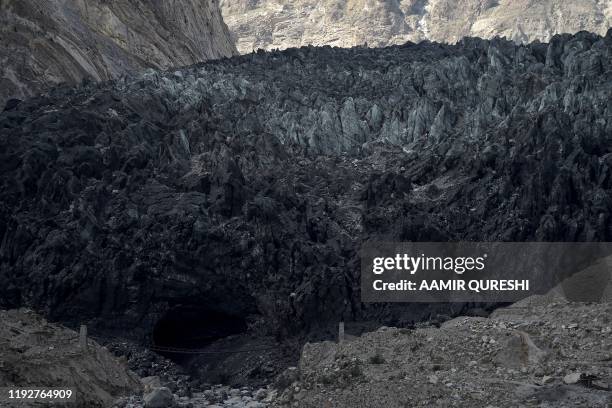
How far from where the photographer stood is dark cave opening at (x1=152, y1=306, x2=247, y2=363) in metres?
46.0

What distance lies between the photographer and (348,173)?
53062 millimetres

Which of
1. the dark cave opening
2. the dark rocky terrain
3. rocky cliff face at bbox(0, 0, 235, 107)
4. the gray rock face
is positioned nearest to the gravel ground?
the gray rock face

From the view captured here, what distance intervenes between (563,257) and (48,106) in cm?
2799

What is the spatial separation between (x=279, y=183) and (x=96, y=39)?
124ft

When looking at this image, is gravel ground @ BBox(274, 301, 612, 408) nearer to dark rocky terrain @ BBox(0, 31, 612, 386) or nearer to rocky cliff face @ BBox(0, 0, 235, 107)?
dark rocky terrain @ BBox(0, 31, 612, 386)

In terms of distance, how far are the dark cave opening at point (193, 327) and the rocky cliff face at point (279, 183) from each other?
122 millimetres

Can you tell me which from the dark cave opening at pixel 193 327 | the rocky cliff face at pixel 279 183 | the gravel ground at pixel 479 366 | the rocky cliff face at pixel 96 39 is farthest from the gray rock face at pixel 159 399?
the rocky cliff face at pixel 96 39

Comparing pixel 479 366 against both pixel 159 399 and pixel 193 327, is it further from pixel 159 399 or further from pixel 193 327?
pixel 193 327

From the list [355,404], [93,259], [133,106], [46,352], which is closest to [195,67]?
[133,106]

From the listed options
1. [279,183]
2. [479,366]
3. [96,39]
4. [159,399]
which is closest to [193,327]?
[279,183]

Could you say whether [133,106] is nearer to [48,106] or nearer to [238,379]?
[48,106]

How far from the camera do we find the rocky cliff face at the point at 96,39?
2813 inches

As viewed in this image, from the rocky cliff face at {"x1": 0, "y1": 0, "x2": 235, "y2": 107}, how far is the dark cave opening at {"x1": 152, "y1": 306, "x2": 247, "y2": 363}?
25.0 m

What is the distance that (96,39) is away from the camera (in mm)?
83875
